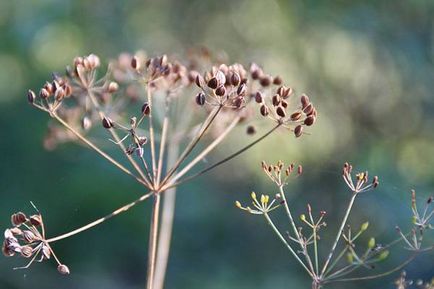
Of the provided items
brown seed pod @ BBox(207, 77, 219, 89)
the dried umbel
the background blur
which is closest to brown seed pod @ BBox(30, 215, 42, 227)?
the dried umbel

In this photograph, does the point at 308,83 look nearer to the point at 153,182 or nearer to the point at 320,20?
the point at 320,20

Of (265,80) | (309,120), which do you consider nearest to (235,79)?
(309,120)

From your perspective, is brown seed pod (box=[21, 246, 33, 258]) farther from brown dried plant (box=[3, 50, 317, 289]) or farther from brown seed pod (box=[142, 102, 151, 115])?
brown seed pod (box=[142, 102, 151, 115])

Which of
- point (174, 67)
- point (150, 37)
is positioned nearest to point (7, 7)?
point (150, 37)

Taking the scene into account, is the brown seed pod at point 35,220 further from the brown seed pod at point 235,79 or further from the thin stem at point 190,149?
the brown seed pod at point 235,79

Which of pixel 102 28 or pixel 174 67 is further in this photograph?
pixel 102 28

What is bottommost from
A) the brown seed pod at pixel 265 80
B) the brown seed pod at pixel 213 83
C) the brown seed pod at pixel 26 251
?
the brown seed pod at pixel 265 80

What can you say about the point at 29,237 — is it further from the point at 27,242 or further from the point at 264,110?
the point at 264,110

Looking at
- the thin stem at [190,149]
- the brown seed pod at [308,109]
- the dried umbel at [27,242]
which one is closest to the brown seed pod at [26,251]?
the dried umbel at [27,242]
